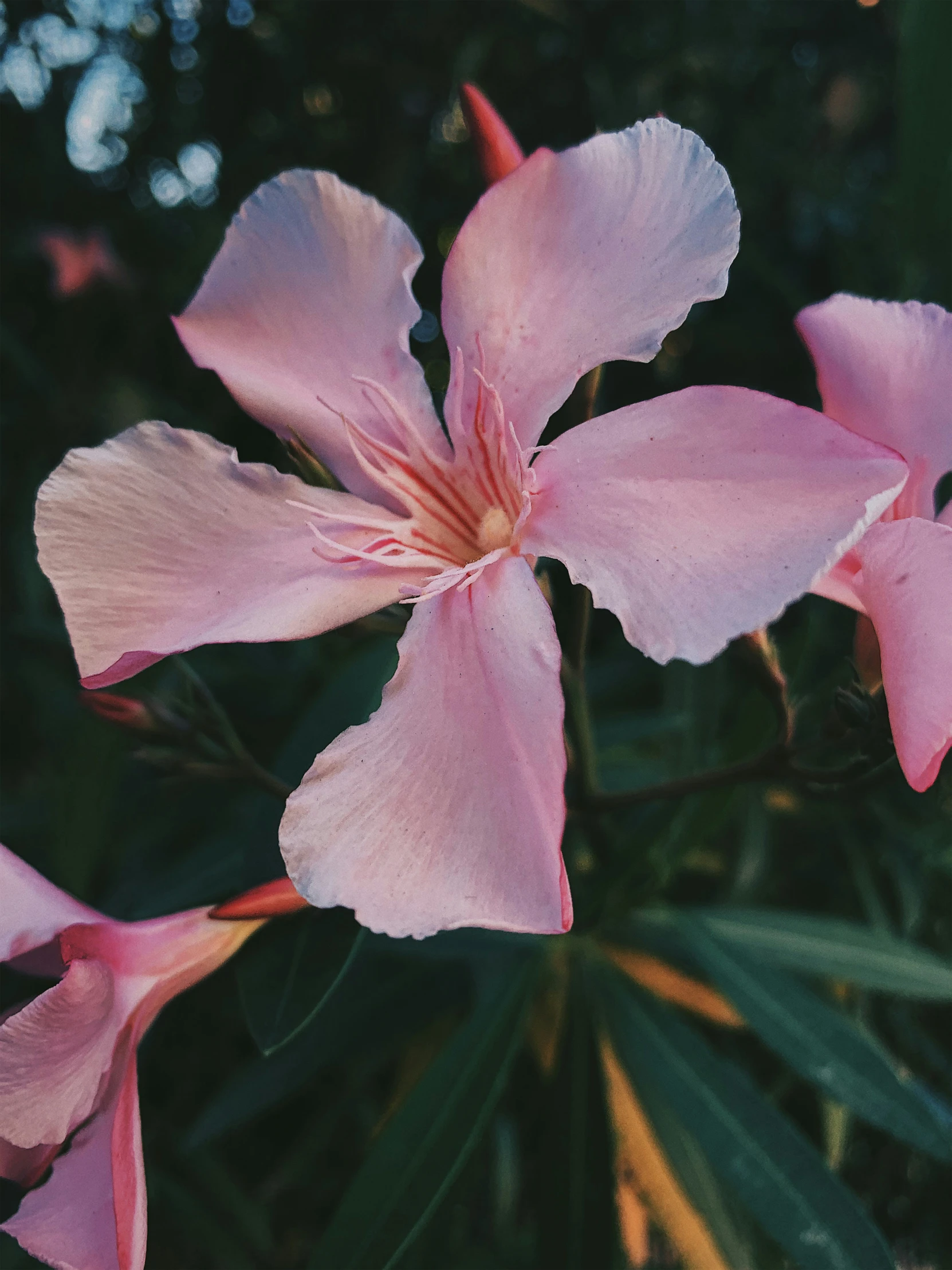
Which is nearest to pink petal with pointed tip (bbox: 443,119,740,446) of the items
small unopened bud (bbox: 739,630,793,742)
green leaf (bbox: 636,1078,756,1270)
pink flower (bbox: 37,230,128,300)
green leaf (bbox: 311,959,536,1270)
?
small unopened bud (bbox: 739,630,793,742)

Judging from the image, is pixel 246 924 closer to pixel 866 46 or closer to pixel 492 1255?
pixel 492 1255

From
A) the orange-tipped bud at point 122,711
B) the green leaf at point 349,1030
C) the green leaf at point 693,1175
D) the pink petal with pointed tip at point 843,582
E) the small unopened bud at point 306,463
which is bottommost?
the green leaf at point 693,1175

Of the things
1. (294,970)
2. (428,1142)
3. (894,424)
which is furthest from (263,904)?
(894,424)

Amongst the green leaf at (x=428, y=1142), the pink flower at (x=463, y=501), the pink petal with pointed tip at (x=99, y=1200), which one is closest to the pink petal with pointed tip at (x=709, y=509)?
the pink flower at (x=463, y=501)

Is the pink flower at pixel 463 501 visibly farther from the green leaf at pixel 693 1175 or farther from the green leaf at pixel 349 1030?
the green leaf at pixel 693 1175

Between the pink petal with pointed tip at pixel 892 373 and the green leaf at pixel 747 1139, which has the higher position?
the pink petal with pointed tip at pixel 892 373

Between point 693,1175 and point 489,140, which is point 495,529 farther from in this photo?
point 693,1175
